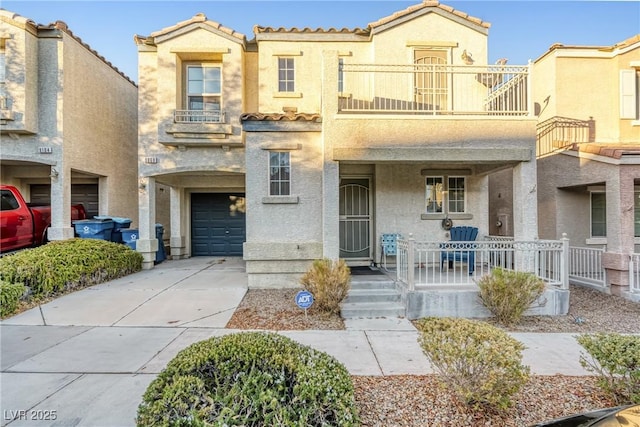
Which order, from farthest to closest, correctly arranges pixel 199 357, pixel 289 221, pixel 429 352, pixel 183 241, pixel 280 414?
1. pixel 183 241
2. pixel 289 221
3. pixel 429 352
4. pixel 199 357
5. pixel 280 414

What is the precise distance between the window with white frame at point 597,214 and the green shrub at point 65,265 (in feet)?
47.8

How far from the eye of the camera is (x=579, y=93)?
10359 mm

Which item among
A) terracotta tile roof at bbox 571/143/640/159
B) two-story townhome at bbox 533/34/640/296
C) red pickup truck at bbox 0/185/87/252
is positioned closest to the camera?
terracotta tile roof at bbox 571/143/640/159

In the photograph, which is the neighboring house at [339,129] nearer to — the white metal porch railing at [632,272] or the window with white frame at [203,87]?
the window with white frame at [203,87]

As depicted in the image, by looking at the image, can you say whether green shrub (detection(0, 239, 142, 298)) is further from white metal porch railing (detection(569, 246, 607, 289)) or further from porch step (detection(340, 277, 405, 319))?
white metal porch railing (detection(569, 246, 607, 289))

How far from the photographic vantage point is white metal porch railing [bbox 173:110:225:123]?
1027cm

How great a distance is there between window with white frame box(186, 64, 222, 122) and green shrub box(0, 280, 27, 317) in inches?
269

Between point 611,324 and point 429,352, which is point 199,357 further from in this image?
point 611,324

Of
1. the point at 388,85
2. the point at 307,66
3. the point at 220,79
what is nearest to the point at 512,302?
the point at 388,85

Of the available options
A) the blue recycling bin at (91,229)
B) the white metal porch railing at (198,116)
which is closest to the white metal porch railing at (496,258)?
the white metal porch railing at (198,116)

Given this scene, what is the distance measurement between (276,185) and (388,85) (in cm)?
461

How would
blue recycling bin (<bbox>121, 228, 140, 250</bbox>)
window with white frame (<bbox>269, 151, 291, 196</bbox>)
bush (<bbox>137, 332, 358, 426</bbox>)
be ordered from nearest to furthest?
bush (<bbox>137, 332, 358, 426</bbox>), window with white frame (<bbox>269, 151, 291, 196</bbox>), blue recycling bin (<bbox>121, 228, 140, 250</bbox>)

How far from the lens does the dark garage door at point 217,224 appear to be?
1410cm

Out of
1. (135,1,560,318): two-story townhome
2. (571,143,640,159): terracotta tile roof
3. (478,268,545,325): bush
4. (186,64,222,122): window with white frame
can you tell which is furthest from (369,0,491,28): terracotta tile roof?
(478,268,545,325): bush
